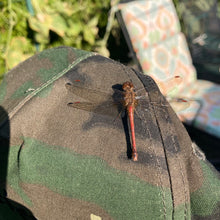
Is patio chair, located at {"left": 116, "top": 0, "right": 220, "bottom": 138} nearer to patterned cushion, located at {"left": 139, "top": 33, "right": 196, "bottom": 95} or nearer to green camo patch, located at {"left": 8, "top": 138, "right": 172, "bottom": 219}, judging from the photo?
patterned cushion, located at {"left": 139, "top": 33, "right": 196, "bottom": 95}

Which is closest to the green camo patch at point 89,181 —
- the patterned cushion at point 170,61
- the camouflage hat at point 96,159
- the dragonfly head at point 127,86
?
the camouflage hat at point 96,159

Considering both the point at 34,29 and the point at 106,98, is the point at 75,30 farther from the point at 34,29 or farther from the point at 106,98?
the point at 106,98

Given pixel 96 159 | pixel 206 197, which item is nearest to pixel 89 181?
pixel 96 159

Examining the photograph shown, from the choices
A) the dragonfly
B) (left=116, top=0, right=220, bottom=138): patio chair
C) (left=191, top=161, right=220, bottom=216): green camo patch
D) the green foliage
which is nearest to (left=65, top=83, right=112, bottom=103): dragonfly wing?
the dragonfly

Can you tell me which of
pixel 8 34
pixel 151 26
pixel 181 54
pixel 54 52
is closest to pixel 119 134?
pixel 54 52

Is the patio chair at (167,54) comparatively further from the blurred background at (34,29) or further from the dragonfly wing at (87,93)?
the dragonfly wing at (87,93)
